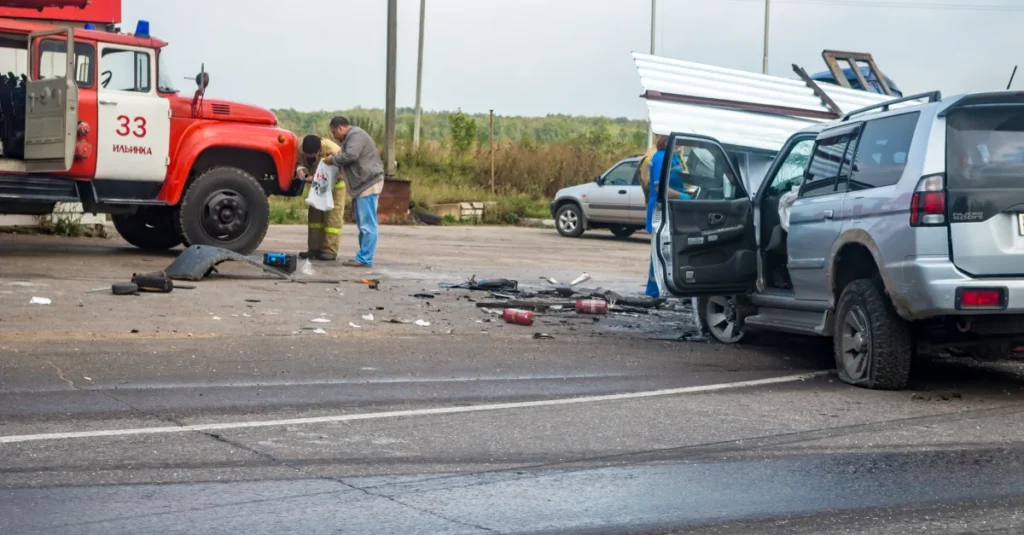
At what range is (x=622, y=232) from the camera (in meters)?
25.8

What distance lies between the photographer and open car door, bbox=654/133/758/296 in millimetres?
9859

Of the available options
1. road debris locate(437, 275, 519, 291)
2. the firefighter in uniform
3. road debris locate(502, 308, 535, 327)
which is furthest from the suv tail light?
the firefighter in uniform

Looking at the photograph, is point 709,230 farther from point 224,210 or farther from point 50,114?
point 50,114

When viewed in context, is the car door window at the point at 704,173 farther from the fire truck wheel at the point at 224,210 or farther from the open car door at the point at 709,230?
the fire truck wheel at the point at 224,210

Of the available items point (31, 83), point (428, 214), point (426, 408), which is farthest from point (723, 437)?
point (428, 214)

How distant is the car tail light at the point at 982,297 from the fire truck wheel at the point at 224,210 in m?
9.31

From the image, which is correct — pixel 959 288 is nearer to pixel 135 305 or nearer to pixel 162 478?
pixel 162 478

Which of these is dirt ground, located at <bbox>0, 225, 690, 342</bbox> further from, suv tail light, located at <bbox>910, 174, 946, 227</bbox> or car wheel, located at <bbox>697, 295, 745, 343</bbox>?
suv tail light, located at <bbox>910, 174, 946, 227</bbox>

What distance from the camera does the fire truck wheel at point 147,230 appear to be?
1584 centimetres

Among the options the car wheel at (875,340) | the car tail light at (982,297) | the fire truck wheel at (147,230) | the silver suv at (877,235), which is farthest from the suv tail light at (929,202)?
the fire truck wheel at (147,230)

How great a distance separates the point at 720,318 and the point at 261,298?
4258 mm

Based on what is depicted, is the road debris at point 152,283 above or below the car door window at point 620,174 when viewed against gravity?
below

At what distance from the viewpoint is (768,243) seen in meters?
10.0

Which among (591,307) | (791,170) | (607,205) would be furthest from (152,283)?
(607,205)
